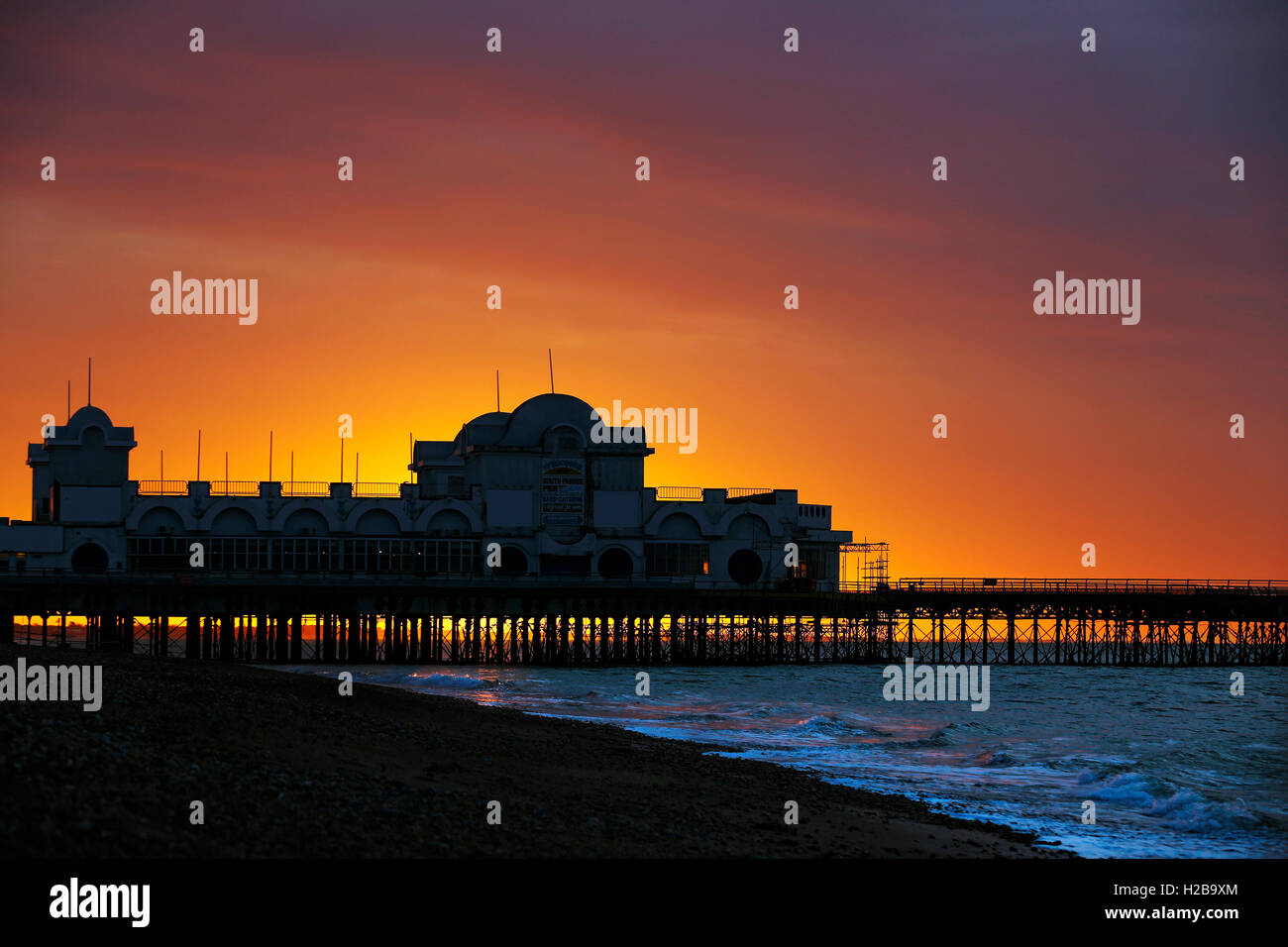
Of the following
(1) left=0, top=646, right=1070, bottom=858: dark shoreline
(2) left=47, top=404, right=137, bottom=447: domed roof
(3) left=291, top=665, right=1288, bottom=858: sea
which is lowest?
(3) left=291, top=665, right=1288, bottom=858: sea

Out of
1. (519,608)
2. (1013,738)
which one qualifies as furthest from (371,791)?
(519,608)

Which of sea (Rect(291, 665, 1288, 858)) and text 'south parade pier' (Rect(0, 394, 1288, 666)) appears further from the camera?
text 'south parade pier' (Rect(0, 394, 1288, 666))

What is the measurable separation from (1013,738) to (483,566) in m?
44.1

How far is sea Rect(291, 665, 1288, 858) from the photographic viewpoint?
27.5 meters

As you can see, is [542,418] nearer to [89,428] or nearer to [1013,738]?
[89,428]

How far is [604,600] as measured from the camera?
3162 inches

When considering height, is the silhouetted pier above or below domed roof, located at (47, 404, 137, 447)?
below

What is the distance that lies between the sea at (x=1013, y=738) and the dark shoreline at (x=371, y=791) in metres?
3.19

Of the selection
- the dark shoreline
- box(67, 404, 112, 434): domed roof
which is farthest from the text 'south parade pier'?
the dark shoreline

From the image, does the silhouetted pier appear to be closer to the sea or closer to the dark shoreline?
the sea

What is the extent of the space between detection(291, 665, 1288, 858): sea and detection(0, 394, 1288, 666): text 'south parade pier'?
13.3ft

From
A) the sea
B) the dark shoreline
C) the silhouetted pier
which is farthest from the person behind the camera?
the silhouetted pier

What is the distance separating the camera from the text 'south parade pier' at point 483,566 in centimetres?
7775
